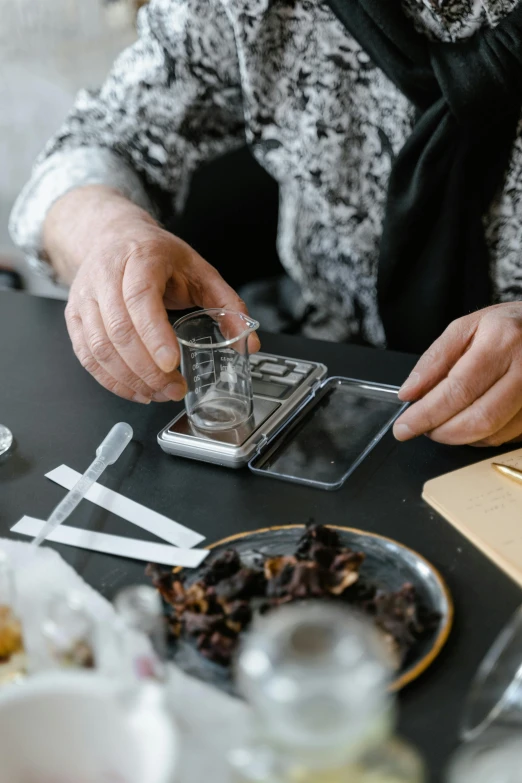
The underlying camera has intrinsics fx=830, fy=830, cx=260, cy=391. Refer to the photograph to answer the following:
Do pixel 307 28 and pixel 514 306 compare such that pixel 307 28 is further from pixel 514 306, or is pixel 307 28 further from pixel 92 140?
pixel 514 306

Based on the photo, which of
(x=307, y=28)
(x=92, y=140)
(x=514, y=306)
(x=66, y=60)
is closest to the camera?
(x=514, y=306)

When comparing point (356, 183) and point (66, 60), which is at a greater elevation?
point (66, 60)

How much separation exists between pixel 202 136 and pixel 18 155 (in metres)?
1.23

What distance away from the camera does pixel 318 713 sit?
0.38 m

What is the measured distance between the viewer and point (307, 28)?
1.11 meters

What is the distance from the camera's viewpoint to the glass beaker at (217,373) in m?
0.86

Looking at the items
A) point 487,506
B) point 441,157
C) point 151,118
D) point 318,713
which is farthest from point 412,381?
point 151,118

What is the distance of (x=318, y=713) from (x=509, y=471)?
44 centimetres

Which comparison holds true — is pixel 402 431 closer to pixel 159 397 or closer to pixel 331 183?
pixel 159 397

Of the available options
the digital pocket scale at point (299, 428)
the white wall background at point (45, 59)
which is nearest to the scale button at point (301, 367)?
the digital pocket scale at point (299, 428)

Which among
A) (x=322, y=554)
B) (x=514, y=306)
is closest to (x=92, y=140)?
(x=514, y=306)

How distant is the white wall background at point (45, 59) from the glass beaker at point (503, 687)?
195cm

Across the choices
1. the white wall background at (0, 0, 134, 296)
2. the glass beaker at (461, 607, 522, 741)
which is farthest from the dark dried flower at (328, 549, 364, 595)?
the white wall background at (0, 0, 134, 296)

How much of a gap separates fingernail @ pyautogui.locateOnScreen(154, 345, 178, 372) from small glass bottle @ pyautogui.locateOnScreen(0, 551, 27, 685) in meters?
0.33
